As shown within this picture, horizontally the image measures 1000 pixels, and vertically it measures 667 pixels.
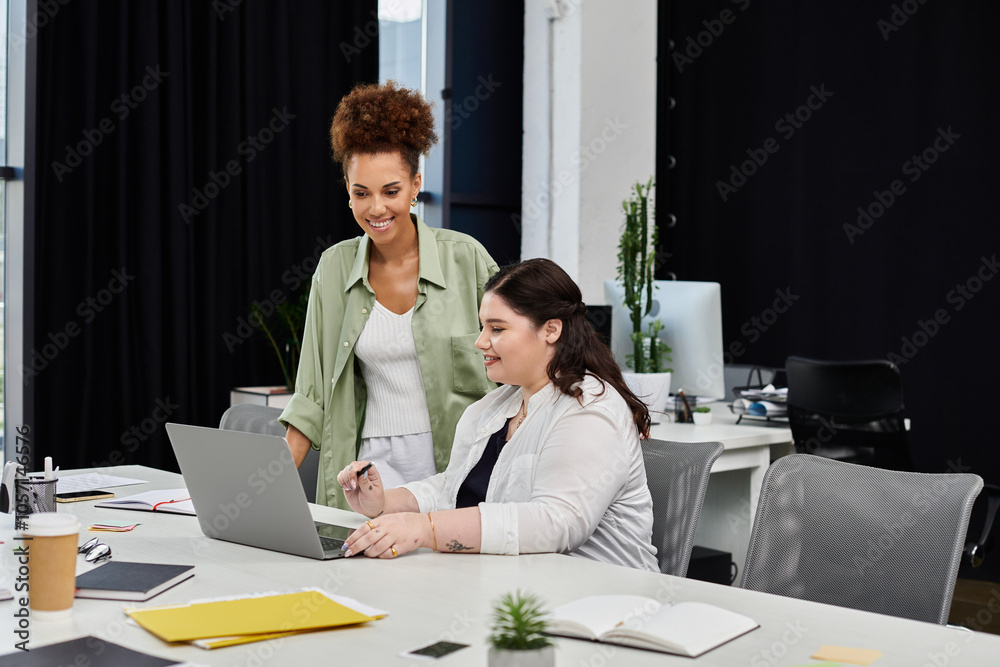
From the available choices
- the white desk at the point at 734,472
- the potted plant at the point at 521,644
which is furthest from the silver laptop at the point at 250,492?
the white desk at the point at 734,472

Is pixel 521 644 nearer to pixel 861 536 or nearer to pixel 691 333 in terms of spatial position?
pixel 861 536

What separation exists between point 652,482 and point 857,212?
11.1 ft

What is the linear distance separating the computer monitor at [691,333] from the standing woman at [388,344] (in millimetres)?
1319

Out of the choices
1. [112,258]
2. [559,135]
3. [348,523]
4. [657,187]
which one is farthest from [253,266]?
[348,523]

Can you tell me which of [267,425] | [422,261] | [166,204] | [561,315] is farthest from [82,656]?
[166,204]

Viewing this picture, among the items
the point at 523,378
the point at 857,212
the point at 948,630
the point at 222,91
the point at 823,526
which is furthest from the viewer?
the point at 857,212

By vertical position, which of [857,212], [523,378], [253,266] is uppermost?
[857,212]

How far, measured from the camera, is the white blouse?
171 cm

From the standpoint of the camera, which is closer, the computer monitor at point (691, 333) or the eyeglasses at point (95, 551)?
the eyeglasses at point (95, 551)

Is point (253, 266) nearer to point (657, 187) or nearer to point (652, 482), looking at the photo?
point (657, 187)

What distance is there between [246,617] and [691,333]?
245 cm

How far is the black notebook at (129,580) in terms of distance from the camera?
145 centimetres

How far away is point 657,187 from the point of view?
5629 millimetres

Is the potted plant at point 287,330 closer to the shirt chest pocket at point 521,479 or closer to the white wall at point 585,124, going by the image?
the white wall at point 585,124
